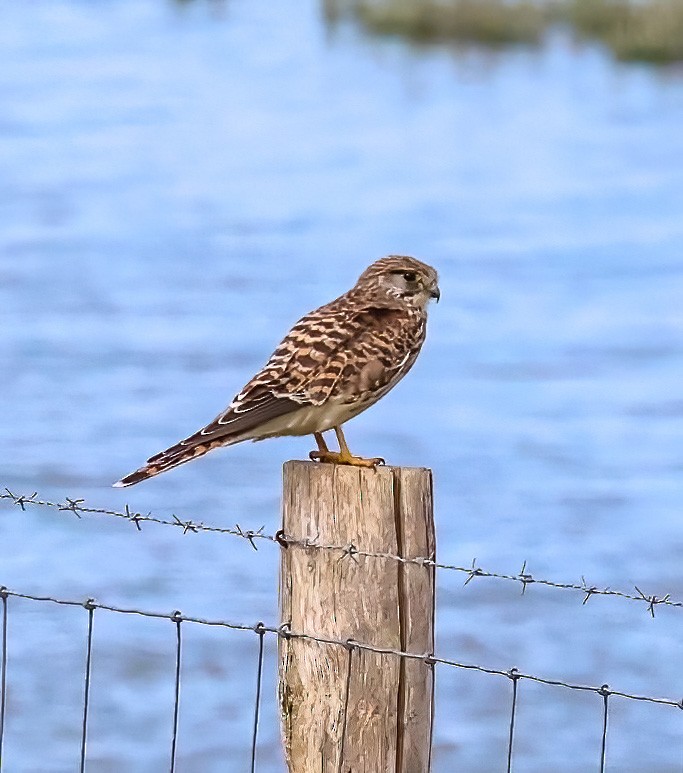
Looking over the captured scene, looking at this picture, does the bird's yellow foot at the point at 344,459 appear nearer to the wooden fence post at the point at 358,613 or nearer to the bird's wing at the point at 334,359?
the bird's wing at the point at 334,359

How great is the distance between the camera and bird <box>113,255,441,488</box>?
4.73 metres

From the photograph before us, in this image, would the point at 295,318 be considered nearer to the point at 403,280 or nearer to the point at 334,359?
the point at 403,280

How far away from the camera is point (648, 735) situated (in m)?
9.22

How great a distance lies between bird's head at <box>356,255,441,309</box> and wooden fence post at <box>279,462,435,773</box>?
5.74 feet

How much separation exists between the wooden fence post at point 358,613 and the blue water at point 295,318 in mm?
4817

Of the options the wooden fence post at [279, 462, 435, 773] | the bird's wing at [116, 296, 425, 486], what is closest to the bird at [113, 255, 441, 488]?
the bird's wing at [116, 296, 425, 486]

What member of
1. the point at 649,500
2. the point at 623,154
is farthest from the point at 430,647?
the point at 623,154

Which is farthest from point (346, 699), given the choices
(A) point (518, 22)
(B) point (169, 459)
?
(A) point (518, 22)

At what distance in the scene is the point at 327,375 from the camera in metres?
4.98

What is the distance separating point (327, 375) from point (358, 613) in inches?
50.0

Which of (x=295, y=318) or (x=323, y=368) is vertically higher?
(x=295, y=318)

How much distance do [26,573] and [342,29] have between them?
543 inches

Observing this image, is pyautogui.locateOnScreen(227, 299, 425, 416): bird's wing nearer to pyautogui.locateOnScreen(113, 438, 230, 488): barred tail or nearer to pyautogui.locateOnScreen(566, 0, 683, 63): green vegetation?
pyautogui.locateOnScreen(113, 438, 230, 488): barred tail

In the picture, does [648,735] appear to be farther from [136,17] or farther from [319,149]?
[136,17]
